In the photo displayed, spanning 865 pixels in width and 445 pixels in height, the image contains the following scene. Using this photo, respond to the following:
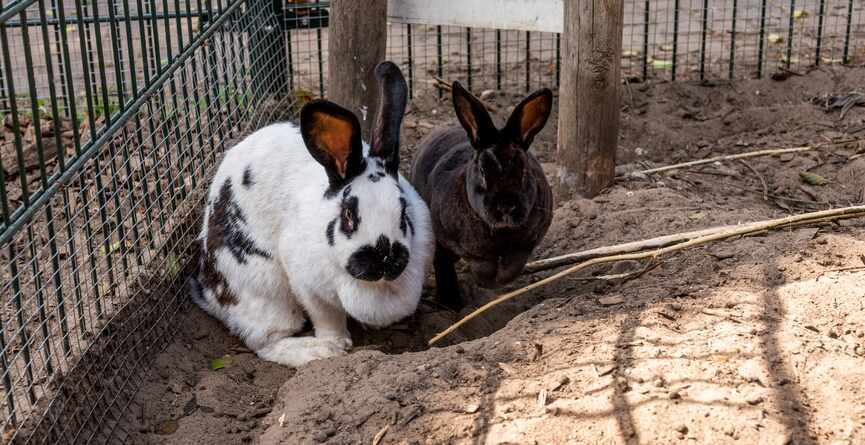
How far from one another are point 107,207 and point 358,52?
1792mm

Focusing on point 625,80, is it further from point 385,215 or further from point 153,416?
point 153,416

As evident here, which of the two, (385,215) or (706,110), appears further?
(706,110)

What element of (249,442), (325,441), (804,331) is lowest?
(249,442)

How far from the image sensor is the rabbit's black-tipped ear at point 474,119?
14.9 feet

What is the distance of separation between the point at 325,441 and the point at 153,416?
112 centimetres

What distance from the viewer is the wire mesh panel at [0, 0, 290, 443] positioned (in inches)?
153

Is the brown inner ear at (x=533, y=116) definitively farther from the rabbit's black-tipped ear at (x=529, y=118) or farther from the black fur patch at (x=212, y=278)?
the black fur patch at (x=212, y=278)

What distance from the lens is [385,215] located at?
171 inches

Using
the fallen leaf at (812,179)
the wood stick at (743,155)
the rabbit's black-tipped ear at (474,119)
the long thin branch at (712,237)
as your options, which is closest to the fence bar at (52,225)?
the long thin branch at (712,237)

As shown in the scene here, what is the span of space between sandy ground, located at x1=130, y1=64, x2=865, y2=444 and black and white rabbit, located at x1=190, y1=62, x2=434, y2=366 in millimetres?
200

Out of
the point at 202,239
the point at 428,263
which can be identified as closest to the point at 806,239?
the point at 428,263

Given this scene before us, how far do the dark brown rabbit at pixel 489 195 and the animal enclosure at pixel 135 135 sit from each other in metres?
1.41

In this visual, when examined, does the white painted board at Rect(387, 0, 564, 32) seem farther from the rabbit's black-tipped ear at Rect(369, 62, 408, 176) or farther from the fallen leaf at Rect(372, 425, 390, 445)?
the fallen leaf at Rect(372, 425, 390, 445)

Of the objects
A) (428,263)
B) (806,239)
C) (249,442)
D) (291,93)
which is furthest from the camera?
(291,93)
